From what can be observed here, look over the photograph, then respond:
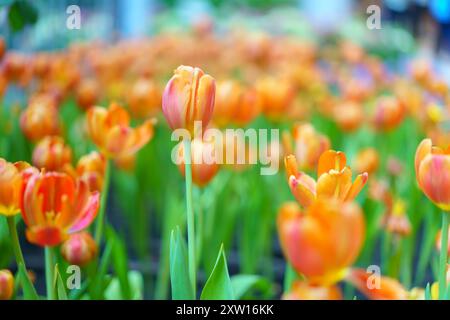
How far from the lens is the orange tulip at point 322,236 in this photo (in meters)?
0.33

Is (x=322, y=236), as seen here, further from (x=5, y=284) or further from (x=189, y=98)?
(x=5, y=284)

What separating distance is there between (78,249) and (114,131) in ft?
0.40

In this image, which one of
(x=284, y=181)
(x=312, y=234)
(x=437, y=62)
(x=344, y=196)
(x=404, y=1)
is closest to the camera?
(x=312, y=234)

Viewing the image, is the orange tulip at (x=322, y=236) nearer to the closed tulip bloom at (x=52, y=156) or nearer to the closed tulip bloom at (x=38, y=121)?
the closed tulip bloom at (x=52, y=156)

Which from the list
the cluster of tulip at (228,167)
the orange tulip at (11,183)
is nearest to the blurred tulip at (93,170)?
the cluster of tulip at (228,167)

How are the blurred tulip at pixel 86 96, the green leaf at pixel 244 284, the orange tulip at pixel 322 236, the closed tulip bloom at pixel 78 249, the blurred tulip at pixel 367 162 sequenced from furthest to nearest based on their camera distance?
the blurred tulip at pixel 86 96, the blurred tulip at pixel 367 162, the green leaf at pixel 244 284, the closed tulip bloom at pixel 78 249, the orange tulip at pixel 322 236

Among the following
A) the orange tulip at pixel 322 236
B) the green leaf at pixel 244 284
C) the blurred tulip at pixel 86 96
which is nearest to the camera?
the orange tulip at pixel 322 236

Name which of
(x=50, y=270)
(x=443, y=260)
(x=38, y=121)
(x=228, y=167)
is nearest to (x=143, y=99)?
(x=228, y=167)

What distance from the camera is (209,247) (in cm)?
100

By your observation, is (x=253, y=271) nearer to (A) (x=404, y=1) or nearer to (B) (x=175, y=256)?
(B) (x=175, y=256)

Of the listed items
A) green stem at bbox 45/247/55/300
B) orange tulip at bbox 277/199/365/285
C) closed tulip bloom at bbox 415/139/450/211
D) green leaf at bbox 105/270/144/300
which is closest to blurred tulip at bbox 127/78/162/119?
green leaf at bbox 105/270/144/300

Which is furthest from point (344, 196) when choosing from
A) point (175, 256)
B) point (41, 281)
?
point (41, 281)

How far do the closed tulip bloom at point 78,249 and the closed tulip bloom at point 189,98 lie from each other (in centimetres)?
18
